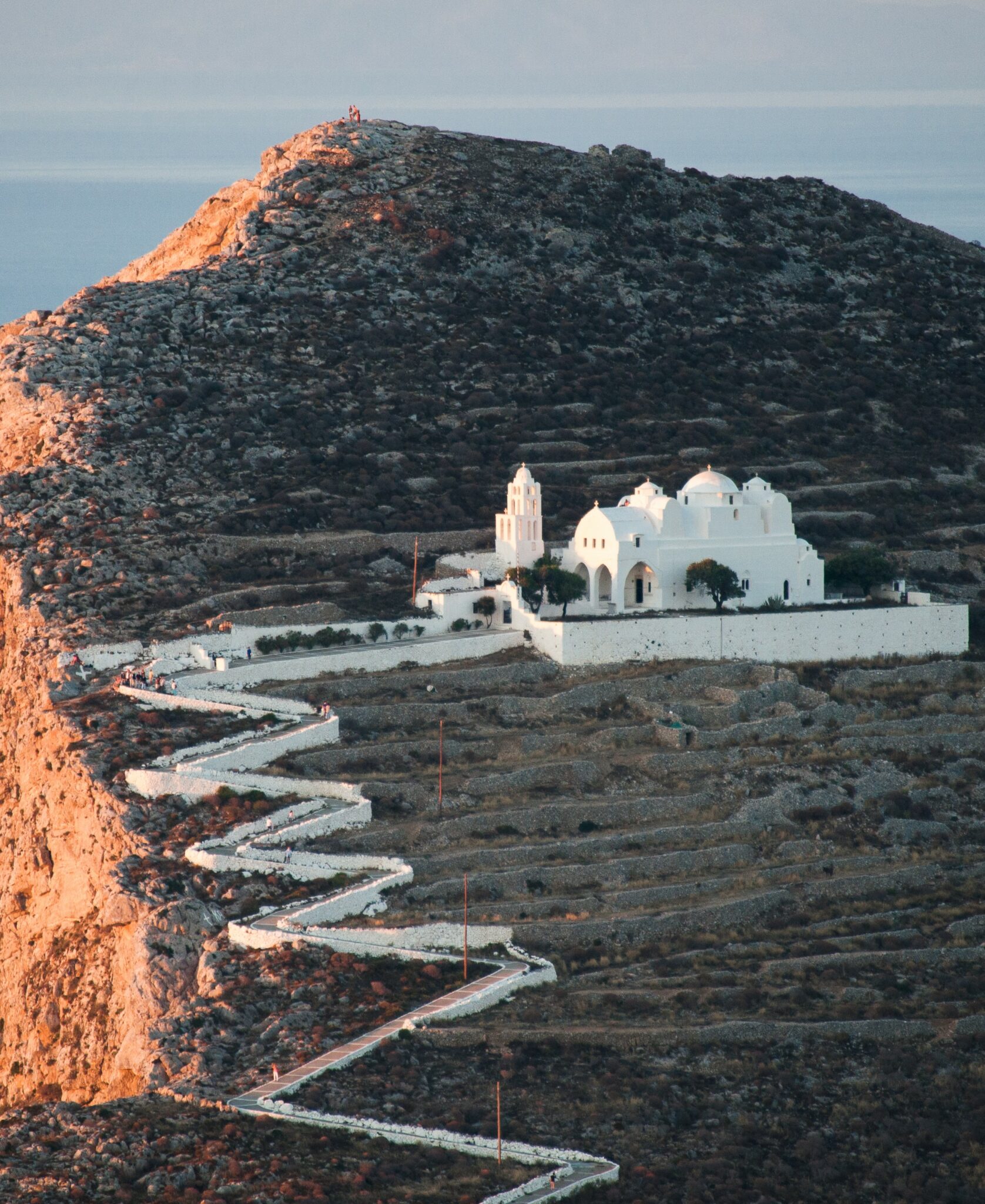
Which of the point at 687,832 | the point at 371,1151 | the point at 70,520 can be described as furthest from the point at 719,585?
the point at 371,1151

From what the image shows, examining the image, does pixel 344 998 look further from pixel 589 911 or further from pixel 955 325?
pixel 955 325

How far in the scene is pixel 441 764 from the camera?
6550 centimetres

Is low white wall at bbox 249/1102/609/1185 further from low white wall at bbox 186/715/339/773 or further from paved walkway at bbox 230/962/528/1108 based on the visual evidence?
low white wall at bbox 186/715/339/773

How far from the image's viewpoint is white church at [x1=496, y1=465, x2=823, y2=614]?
7662 cm

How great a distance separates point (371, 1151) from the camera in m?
47.1

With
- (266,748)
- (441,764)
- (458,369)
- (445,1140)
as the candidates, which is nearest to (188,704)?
(266,748)

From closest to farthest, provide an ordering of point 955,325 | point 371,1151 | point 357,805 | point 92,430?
point 371,1151 → point 357,805 → point 92,430 → point 955,325

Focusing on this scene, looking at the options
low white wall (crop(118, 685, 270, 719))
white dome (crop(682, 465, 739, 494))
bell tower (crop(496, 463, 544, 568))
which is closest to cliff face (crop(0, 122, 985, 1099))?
low white wall (crop(118, 685, 270, 719))

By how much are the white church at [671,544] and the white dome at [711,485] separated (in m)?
0.02

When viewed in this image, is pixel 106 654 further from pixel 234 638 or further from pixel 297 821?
pixel 297 821

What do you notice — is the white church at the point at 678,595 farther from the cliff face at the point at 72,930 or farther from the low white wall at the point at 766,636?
the cliff face at the point at 72,930

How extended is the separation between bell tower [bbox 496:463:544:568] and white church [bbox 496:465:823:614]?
3 centimetres

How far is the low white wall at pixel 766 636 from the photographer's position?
7306 cm

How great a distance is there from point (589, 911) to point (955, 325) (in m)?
64.8
